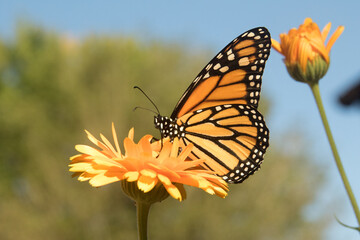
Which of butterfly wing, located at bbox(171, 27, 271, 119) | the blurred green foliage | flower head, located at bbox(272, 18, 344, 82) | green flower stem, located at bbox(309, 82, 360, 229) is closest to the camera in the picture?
green flower stem, located at bbox(309, 82, 360, 229)

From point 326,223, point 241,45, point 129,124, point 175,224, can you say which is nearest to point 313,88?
point 241,45

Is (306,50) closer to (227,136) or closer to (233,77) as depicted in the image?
(233,77)

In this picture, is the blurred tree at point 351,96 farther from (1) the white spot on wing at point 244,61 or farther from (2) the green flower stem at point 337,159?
(1) the white spot on wing at point 244,61

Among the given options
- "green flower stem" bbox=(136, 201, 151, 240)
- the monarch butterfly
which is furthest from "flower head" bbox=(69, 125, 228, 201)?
the monarch butterfly

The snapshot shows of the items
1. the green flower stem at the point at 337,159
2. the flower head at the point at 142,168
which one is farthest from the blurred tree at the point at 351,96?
the flower head at the point at 142,168

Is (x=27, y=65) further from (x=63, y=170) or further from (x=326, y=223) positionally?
(x=326, y=223)

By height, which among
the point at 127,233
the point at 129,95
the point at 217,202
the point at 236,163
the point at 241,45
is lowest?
the point at 127,233

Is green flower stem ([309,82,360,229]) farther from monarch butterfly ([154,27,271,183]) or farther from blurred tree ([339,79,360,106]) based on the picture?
monarch butterfly ([154,27,271,183])
